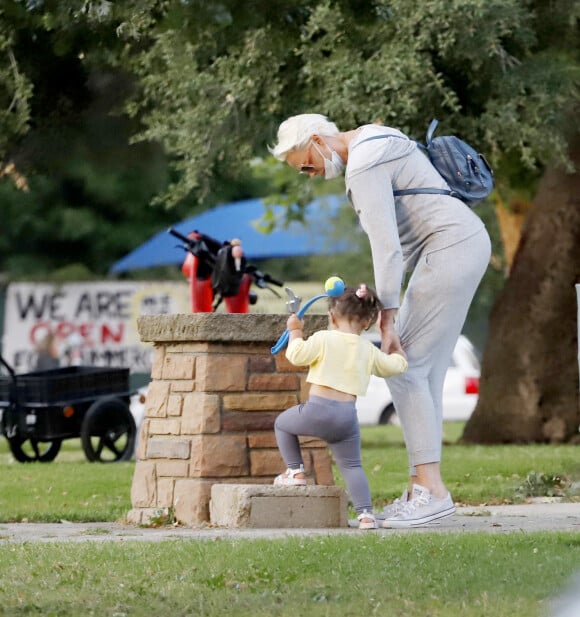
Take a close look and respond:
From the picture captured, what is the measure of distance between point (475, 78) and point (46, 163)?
13.0 ft

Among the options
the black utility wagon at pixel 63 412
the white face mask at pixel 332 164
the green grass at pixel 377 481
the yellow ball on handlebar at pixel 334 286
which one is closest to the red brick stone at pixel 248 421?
the yellow ball on handlebar at pixel 334 286

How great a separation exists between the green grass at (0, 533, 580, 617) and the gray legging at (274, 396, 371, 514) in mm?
670

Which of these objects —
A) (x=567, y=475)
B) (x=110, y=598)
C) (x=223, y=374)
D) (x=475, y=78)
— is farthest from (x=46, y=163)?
(x=110, y=598)

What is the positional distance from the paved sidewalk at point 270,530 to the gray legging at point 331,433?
22cm

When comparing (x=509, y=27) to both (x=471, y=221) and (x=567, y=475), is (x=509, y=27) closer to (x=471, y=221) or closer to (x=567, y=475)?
(x=567, y=475)

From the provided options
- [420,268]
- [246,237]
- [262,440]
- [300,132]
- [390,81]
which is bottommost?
[262,440]

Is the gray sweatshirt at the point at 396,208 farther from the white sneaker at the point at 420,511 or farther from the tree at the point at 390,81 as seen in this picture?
the tree at the point at 390,81

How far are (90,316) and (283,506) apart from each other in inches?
757

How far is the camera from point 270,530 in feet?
21.9

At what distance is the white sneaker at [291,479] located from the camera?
679 centimetres

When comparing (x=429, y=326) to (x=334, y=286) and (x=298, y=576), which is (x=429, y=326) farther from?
(x=298, y=576)

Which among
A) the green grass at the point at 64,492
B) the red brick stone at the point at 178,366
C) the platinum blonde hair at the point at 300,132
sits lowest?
the green grass at the point at 64,492

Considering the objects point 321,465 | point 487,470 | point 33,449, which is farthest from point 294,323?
point 33,449

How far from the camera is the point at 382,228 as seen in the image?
648cm
